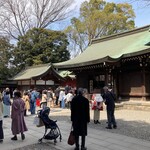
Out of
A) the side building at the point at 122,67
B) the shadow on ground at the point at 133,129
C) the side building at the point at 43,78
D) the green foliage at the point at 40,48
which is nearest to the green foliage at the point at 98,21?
the green foliage at the point at 40,48

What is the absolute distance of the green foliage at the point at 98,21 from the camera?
37.9 meters

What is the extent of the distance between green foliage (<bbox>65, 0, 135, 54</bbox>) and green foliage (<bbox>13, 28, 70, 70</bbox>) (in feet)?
9.03

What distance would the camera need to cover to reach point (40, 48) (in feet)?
124

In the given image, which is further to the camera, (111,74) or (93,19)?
(93,19)

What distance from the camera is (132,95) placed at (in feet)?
60.4

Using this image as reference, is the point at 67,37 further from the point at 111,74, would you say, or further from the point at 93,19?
the point at 111,74

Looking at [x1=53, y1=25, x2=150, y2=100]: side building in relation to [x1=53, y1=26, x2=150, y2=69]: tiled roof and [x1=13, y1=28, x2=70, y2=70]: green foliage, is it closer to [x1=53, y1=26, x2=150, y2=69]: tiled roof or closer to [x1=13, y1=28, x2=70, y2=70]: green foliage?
[x1=53, y1=26, x2=150, y2=69]: tiled roof

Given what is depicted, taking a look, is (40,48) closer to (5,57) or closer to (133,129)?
(5,57)

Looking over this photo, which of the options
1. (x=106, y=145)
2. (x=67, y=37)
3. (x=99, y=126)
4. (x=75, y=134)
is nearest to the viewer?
(x=75, y=134)

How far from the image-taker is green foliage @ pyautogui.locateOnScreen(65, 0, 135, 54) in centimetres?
3788

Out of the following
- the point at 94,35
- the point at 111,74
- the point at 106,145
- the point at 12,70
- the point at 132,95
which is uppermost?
the point at 94,35

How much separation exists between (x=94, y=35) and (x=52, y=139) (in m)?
32.5

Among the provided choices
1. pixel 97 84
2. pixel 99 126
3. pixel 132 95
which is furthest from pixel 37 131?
pixel 97 84

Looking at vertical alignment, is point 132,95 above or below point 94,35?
below
